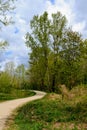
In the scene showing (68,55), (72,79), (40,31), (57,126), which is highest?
(40,31)

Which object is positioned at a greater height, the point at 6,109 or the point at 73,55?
the point at 73,55

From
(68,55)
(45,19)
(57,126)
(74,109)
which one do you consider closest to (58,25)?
(45,19)

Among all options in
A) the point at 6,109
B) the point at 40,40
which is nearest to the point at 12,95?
the point at 40,40

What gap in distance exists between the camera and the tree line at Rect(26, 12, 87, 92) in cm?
5197

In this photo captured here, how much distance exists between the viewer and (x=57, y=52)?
187 feet

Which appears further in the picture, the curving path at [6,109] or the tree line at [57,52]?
the tree line at [57,52]

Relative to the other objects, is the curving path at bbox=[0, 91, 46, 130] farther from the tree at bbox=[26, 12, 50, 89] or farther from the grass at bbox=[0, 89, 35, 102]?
the tree at bbox=[26, 12, 50, 89]

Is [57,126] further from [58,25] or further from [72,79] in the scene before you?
[58,25]

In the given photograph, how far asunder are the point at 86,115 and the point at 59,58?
39.6 metres

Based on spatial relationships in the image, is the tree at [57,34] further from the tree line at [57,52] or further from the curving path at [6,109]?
the curving path at [6,109]

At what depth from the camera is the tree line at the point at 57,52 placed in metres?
52.0

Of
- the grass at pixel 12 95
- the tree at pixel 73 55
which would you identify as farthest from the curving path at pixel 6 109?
the tree at pixel 73 55

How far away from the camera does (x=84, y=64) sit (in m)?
50.6

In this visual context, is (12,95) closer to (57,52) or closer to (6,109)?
(57,52)
